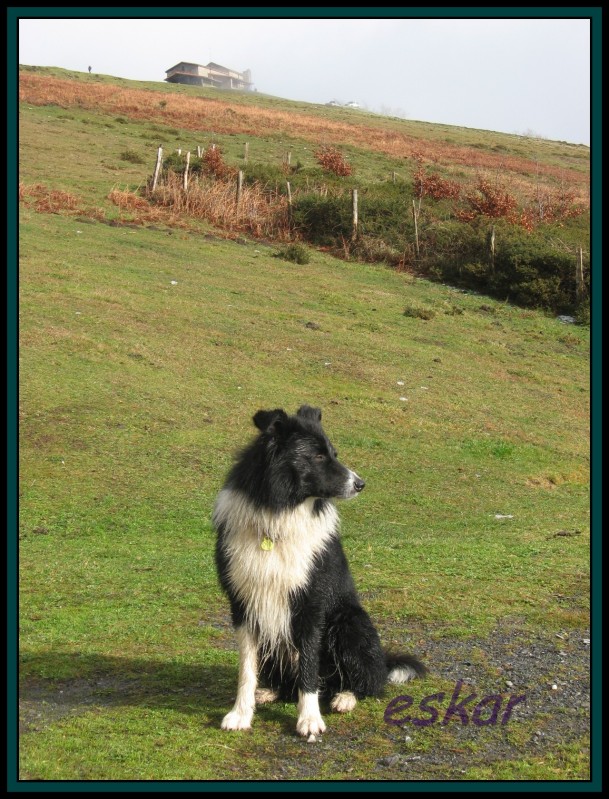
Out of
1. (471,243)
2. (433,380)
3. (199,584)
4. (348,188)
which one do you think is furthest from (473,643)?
(348,188)

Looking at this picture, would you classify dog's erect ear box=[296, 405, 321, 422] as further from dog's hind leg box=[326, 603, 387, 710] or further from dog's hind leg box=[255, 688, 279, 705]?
dog's hind leg box=[255, 688, 279, 705]

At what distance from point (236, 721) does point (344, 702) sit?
88 centimetres

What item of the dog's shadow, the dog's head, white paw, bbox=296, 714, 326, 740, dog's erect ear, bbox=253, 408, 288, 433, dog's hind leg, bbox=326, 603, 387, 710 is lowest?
the dog's shadow

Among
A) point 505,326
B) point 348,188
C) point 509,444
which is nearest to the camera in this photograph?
point 509,444

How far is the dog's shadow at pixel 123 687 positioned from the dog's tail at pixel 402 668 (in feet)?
2.99

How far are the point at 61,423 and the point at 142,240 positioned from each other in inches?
650

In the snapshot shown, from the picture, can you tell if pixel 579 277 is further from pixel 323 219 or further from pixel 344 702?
pixel 344 702

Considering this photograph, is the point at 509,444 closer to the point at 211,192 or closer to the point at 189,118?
the point at 211,192

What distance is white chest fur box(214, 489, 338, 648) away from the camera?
21.1 feet

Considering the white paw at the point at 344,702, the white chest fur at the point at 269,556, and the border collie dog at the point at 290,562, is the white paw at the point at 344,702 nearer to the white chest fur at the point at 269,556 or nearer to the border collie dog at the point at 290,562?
the border collie dog at the point at 290,562

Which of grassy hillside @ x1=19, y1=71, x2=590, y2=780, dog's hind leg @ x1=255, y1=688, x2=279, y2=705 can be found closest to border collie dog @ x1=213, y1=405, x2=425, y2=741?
dog's hind leg @ x1=255, y1=688, x2=279, y2=705

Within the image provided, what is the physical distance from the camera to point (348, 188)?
4450 centimetres

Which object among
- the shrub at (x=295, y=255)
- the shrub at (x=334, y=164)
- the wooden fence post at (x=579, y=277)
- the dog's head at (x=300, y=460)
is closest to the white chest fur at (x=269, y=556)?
the dog's head at (x=300, y=460)

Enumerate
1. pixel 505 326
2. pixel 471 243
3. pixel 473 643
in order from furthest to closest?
pixel 471 243
pixel 505 326
pixel 473 643
